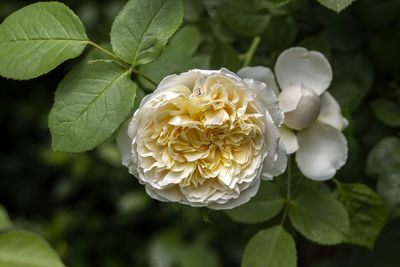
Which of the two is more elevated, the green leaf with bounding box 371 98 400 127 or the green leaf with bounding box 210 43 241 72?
the green leaf with bounding box 210 43 241 72

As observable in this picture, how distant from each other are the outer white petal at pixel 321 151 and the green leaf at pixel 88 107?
1.01ft

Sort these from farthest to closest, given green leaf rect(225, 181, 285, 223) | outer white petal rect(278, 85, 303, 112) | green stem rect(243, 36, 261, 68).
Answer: green stem rect(243, 36, 261, 68) < green leaf rect(225, 181, 285, 223) < outer white petal rect(278, 85, 303, 112)

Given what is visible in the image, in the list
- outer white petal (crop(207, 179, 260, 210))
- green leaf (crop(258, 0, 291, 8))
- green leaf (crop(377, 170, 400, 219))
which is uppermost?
Result: green leaf (crop(258, 0, 291, 8))

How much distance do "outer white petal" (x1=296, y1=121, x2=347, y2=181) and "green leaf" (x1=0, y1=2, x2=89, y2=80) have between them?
411mm

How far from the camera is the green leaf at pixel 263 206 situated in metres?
0.84

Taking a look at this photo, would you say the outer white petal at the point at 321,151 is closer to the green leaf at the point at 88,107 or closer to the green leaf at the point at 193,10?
the green leaf at the point at 88,107

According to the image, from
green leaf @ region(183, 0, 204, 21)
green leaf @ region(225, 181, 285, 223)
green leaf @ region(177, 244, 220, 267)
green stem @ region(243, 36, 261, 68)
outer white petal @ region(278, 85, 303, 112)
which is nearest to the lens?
outer white petal @ region(278, 85, 303, 112)

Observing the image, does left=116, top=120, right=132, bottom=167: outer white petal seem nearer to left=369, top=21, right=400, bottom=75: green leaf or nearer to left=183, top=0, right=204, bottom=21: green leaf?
left=183, top=0, right=204, bottom=21: green leaf

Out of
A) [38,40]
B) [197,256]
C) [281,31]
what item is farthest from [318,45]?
[197,256]

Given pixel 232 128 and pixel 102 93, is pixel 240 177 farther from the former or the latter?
pixel 102 93

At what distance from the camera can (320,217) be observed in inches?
32.4

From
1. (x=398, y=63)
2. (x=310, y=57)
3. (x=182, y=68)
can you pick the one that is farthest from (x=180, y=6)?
(x=398, y=63)

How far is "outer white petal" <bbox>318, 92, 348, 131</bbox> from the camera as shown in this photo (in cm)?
77

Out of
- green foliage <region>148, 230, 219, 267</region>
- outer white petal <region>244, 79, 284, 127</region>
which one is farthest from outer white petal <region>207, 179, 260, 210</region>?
green foliage <region>148, 230, 219, 267</region>
